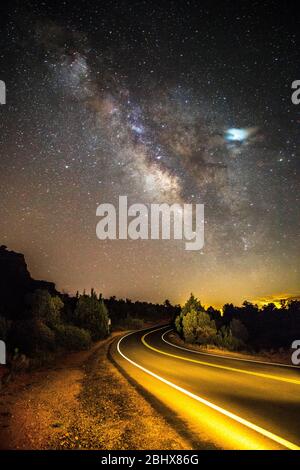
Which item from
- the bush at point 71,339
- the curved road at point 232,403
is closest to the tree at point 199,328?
the bush at point 71,339

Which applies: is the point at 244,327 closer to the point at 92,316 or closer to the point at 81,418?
the point at 92,316

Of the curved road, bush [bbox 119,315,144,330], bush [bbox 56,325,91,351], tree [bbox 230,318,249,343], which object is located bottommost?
bush [bbox 119,315,144,330]

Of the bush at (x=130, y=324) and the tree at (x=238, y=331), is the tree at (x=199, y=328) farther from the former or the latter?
the bush at (x=130, y=324)

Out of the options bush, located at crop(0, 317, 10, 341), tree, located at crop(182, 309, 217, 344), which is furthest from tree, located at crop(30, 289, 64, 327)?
tree, located at crop(182, 309, 217, 344)

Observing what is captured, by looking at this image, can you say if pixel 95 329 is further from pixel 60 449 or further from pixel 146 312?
pixel 146 312

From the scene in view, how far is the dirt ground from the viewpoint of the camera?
17.1ft

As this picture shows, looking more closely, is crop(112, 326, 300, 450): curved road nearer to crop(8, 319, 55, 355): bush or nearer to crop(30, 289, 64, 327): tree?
crop(8, 319, 55, 355): bush

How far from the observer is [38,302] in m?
24.7

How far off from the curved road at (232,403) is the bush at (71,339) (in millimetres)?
12037

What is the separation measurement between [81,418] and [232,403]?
3.25m

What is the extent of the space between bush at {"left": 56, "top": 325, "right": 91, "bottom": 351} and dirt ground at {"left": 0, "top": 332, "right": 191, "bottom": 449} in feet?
39.3
